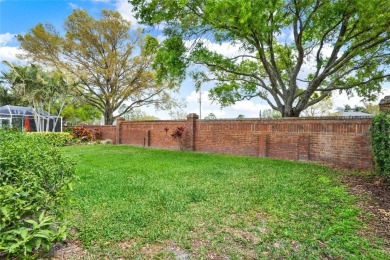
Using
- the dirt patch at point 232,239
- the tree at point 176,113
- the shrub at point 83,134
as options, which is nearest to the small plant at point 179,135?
the shrub at point 83,134

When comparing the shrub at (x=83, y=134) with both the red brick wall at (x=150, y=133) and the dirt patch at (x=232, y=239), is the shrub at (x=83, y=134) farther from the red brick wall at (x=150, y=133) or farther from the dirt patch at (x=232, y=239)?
the dirt patch at (x=232, y=239)

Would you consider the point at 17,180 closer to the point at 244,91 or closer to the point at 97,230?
the point at 97,230

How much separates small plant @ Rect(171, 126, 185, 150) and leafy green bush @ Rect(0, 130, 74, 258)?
29.5 ft

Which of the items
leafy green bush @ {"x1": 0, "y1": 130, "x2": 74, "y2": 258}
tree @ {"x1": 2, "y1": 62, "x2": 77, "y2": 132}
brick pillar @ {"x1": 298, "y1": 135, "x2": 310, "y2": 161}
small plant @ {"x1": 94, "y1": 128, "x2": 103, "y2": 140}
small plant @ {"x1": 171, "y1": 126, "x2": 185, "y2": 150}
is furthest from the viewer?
small plant @ {"x1": 94, "y1": 128, "x2": 103, "y2": 140}

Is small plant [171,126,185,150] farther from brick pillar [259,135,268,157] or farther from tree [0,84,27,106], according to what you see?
tree [0,84,27,106]

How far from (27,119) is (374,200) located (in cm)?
2264

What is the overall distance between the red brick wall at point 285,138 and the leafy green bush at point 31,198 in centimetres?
717

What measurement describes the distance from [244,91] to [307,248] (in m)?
12.4

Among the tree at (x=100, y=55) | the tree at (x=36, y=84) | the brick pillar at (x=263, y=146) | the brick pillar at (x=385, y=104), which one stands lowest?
the brick pillar at (x=263, y=146)

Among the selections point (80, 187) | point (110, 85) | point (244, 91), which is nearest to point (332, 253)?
point (80, 187)

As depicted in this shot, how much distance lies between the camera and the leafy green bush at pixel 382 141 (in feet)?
14.6

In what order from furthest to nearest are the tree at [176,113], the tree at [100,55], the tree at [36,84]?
the tree at [176,113]
the tree at [100,55]
the tree at [36,84]

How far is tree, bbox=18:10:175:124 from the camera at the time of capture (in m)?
21.2

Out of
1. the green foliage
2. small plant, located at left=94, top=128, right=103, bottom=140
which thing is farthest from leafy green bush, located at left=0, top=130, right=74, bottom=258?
the green foliage
